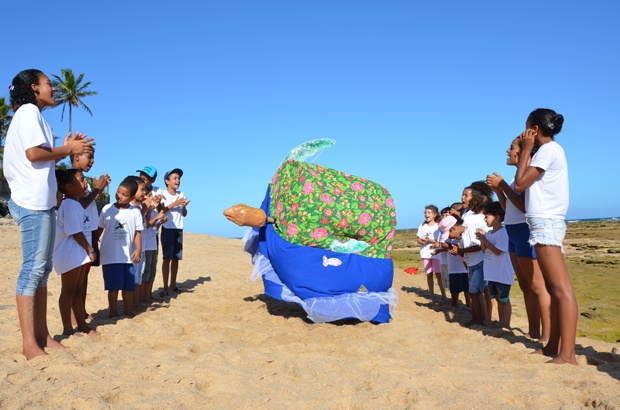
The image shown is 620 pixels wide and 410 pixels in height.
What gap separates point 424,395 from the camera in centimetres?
331

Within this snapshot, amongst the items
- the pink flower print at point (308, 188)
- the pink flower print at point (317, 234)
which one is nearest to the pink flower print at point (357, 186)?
Answer: the pink flower print at point (308, 188)

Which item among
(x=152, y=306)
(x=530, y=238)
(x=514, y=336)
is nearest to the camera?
(x=530, y=238)

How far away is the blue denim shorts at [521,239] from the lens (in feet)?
15.2

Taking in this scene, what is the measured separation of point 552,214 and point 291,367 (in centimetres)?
246

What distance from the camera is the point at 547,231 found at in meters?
4.00

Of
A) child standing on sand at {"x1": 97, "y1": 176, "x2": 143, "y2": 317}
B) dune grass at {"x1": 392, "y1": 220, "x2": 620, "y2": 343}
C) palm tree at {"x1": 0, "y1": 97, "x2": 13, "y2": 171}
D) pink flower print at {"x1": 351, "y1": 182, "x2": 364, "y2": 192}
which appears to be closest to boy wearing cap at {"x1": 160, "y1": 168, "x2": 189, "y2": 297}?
child standing on sand at {"x1": 97, "y1": 176, "x2": 143, "y2": 317}

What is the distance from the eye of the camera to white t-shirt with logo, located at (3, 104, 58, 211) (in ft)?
12.5

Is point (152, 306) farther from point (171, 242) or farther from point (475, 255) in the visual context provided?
point (475, 255)

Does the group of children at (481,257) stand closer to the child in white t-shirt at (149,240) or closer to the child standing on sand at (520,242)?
the child standing on sand at (520,242)

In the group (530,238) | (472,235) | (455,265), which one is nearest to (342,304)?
(472,235)

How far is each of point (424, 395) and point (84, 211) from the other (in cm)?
367

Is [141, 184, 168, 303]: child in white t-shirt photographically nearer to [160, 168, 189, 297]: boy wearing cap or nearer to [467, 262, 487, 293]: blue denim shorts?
[160, 168, 189, 297]: boy wearing cap

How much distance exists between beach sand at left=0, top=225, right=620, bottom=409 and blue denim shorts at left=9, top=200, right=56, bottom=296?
566 mm

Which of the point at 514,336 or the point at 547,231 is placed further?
the point at 514,336
